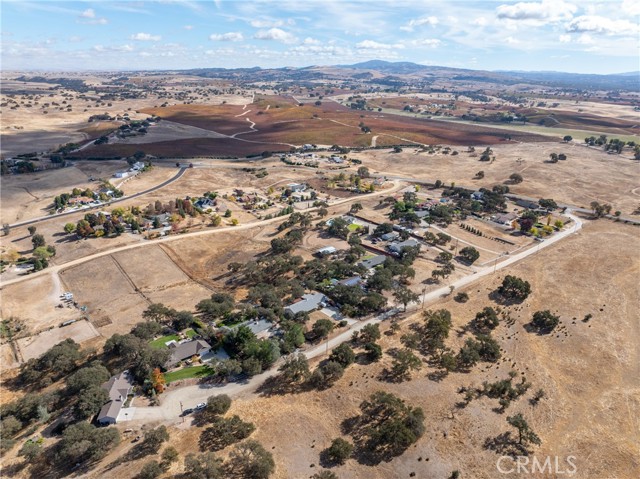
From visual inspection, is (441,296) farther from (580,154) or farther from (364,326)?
(580,154)

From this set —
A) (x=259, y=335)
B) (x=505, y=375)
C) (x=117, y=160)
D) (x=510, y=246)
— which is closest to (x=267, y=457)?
(x=259, y=335)

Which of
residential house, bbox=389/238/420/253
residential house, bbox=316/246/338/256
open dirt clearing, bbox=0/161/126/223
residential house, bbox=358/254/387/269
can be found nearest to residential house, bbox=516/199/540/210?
residential house, bbox=389/238/420/253

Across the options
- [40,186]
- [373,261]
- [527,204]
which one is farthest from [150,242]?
[527,204]

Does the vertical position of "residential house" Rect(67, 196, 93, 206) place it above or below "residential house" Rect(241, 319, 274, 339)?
above

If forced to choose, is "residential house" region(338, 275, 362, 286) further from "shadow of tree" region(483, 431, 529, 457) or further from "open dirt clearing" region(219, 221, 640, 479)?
"shadow of tree" region(483, 431, 529, 457)

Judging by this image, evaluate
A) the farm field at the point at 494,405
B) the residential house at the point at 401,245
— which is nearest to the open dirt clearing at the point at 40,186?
the farm field at the point at 494,405

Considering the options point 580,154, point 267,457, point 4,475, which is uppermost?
point 580,154

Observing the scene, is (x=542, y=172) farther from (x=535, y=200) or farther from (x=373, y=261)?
(x=373, y=261)
